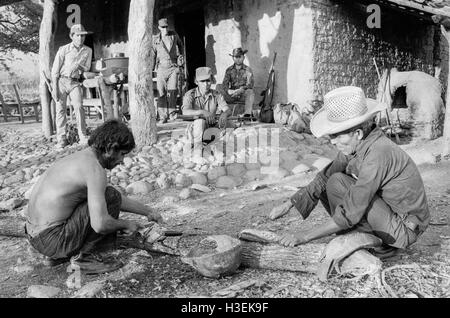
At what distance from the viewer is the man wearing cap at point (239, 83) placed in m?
7.82

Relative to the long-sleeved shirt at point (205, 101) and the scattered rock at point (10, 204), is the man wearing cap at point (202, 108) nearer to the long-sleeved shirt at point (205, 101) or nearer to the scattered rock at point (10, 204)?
the long-sleeved shirt at point (205, 101)

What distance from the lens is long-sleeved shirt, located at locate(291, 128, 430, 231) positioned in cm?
240

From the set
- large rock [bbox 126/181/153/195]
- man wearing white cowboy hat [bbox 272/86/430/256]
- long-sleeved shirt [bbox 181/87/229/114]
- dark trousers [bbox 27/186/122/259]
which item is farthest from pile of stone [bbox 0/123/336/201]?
man wearing white cowboy hat [bbox 272/86/430/256]

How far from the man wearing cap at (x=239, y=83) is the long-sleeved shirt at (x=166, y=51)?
1.19 metres

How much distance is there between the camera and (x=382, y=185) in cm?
248

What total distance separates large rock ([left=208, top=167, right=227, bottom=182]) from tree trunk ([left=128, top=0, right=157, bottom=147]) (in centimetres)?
124

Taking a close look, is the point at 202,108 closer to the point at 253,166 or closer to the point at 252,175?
the point at 253,166

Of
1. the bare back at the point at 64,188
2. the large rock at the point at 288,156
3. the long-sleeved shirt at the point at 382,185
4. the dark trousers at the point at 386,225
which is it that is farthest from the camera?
the large rock at the point at 288,156

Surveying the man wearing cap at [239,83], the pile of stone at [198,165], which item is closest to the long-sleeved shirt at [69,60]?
the pile of stone at [198,165]

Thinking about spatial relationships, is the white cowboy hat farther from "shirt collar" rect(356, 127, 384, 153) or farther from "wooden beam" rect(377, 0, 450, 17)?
"wooden beam" rect(377, 0, 450, 17)

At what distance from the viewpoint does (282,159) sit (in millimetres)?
6117

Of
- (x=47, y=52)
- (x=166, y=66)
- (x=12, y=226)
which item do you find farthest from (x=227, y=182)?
(x=47, y=52)
